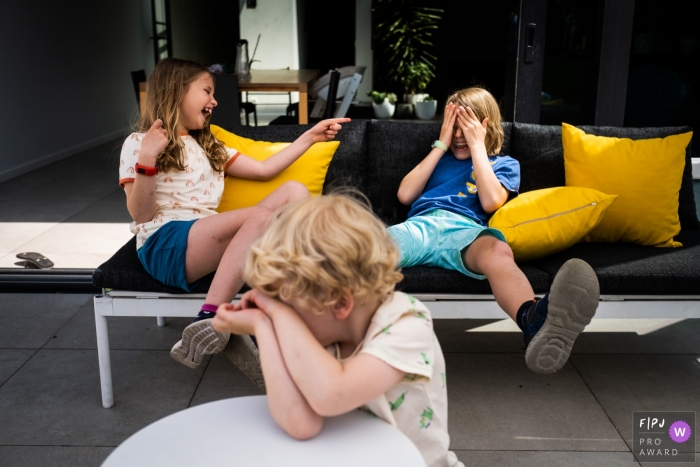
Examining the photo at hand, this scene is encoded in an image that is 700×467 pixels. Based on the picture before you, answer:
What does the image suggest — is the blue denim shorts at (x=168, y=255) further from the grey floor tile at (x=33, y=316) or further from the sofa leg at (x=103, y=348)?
the grey floor tile at (x=33, y=316)

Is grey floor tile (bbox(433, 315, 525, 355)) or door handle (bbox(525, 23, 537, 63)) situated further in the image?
door handle (bbox(525, 23, 537, 63))

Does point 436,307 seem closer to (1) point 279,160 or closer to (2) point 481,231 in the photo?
(2) point 481,231

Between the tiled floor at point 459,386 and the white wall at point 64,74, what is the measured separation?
3.35 meters

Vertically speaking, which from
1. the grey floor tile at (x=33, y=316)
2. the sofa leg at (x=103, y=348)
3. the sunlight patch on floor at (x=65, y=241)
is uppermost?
the sofa leg at (x=103, y=348)

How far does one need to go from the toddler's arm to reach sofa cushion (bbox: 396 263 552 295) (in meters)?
0.81

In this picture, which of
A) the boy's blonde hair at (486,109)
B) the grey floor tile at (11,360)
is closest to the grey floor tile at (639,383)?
the boy's blonde hair at (486,109)

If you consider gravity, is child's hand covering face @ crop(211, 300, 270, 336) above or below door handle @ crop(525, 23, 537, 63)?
below

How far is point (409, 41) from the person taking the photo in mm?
7844

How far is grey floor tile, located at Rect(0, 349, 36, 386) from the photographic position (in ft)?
7.55

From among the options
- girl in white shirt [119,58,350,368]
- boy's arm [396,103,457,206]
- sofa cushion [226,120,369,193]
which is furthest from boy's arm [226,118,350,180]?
boy's arm [396,103,457,206]

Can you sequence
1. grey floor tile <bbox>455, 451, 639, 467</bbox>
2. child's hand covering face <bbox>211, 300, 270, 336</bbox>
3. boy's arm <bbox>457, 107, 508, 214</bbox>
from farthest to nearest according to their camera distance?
boy's arm <bbox>457, 107, 508, 214</bbox>, grey floor tile <bbox>455, 451, 639, 467</bbox>, child's hand covering face <bbox>211, 300, 270, 336</bbox>

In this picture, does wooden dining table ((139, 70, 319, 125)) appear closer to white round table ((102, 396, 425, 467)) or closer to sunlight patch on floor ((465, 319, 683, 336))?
sunlight patch on floor ((465, 319, 683, 336))

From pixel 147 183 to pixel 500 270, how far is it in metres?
1.08

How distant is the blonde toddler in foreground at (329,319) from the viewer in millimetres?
999
